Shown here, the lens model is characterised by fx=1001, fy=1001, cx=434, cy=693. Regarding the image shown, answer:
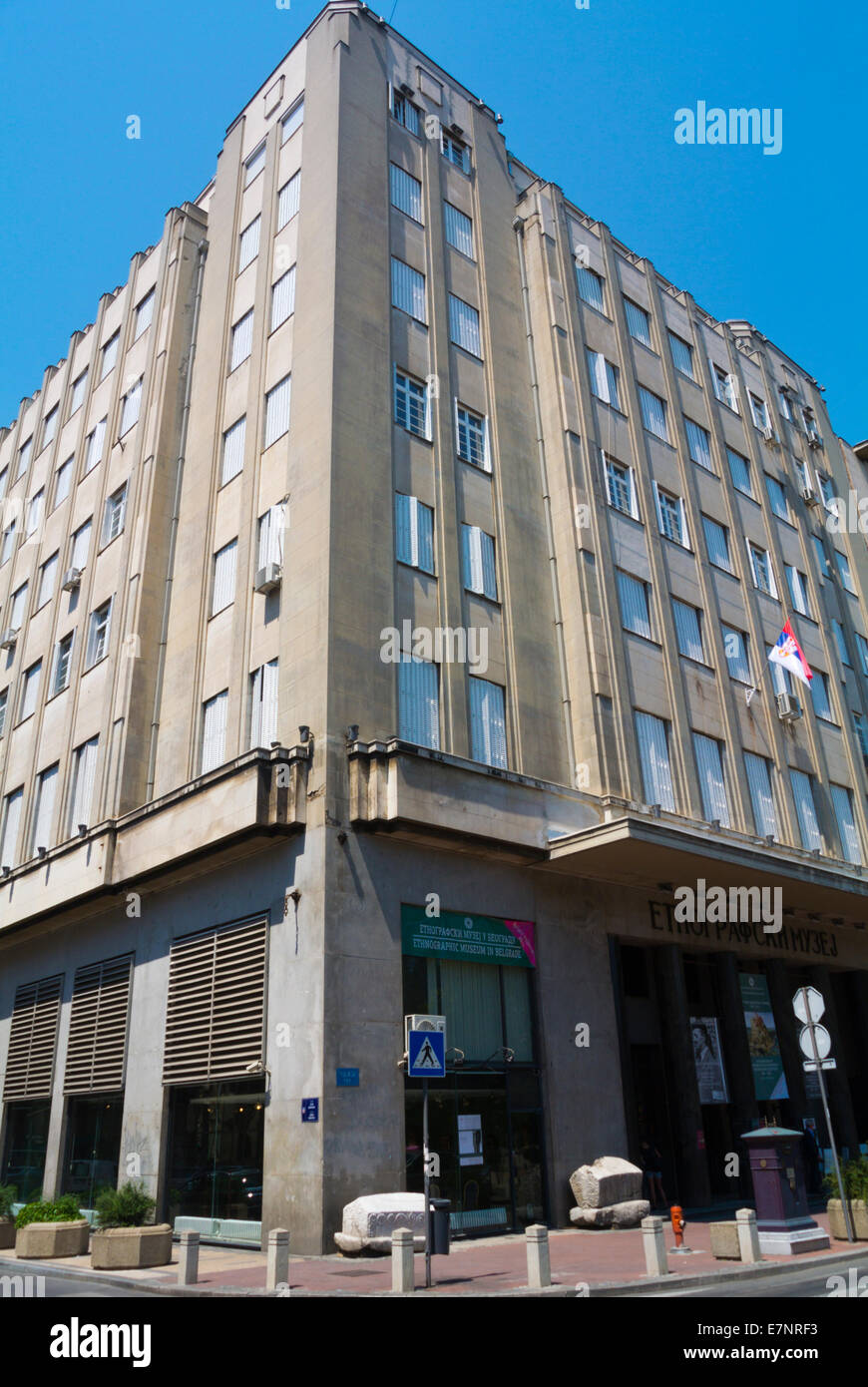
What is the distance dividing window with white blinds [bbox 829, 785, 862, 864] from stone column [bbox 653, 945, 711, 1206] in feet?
36.8

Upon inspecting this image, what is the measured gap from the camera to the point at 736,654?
108 feet

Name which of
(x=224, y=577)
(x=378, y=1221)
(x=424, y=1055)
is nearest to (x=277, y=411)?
(x=224, y=577)

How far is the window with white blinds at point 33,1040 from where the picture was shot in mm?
27172

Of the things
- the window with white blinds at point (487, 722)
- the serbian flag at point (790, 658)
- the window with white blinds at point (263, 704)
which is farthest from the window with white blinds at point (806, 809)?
the window with white blinds at point (263, 704)

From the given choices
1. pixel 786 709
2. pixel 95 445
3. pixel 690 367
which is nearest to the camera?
pixel 786 709

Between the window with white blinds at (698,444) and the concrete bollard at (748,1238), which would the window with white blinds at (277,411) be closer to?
the window with white blinds at (698,444)

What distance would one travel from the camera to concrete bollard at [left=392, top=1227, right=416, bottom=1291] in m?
11.9

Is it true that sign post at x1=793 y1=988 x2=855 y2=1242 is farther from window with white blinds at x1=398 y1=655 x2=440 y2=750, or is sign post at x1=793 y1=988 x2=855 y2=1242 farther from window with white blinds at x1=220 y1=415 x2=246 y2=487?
window with white blinds at x1=220 y1=415 x2=246 y2=487

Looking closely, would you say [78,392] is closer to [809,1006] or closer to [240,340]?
[240,340]

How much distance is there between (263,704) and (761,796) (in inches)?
647

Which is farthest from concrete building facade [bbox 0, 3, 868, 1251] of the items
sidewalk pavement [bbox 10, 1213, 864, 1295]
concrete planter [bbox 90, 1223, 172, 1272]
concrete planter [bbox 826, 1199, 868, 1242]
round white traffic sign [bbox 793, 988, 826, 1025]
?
concrete planter [bbox 826, 1199, 868, 1242]

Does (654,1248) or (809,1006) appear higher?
(809,1006)

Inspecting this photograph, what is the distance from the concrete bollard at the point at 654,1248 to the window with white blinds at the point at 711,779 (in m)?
16.6
